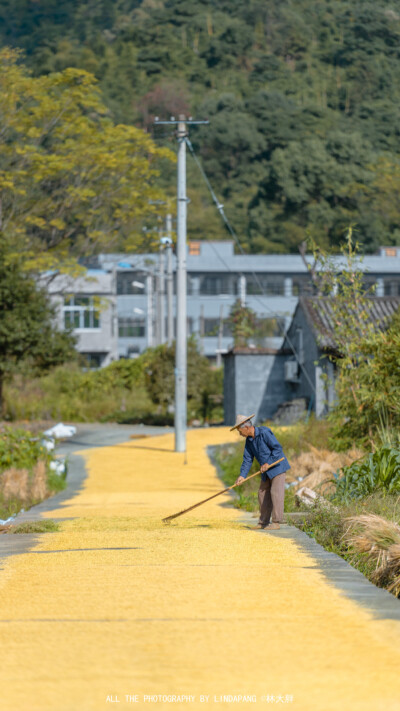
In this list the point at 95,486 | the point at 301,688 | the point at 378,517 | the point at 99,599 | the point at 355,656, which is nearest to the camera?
the point at 301,688

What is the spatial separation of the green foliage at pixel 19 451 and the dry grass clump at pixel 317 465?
5039mm

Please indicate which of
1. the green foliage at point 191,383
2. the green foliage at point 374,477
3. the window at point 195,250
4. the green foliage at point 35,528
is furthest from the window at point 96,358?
the green foliage at point 35,528

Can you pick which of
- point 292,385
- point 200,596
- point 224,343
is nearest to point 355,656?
point 200,596

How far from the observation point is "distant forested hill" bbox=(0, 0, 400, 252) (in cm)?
8188

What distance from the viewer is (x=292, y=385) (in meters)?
33.0

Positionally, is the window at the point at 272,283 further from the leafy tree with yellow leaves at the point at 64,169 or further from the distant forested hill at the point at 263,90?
the leafy tree with yellow leaves at the point at 64,169

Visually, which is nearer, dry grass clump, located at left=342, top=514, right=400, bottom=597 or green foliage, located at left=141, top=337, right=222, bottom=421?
dry grass clump, located at left=342, top=514, right=400, bottom=597

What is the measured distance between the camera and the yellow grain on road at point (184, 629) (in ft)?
15.6

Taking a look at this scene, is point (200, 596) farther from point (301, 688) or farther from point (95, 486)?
point (95, 486)

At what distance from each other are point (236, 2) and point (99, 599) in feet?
411

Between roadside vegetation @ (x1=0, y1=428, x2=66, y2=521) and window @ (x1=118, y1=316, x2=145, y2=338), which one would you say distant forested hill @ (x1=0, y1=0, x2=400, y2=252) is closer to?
window @ (x1=118, y1=316, x2=145, y2=338)

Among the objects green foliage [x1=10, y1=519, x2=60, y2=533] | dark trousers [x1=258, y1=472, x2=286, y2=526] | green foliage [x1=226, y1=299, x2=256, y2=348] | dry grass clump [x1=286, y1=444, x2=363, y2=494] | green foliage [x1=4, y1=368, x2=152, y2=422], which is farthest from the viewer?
green foliage [x1=4, y1=368, x2=152, y2=422]

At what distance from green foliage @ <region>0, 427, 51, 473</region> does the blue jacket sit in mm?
8123

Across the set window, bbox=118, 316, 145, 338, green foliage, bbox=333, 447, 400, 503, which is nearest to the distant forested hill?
window, bbox=118, 316, 145, 338
